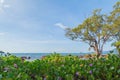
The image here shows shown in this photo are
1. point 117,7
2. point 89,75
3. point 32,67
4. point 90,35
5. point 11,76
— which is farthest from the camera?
point 90,35

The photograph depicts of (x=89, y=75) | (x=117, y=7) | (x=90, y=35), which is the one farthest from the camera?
(x=90, y=35)

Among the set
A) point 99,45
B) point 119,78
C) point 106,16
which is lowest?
point 119,78

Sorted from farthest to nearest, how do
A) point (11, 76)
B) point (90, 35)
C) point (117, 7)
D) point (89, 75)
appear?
point (90, 35), point (117, 7), point (89, 75), point (11, 76)

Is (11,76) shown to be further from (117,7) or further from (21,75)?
(117,7)

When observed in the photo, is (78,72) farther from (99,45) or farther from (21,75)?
(99,45)

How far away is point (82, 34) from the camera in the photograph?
56000 mm

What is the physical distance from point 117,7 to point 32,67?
48.4 m

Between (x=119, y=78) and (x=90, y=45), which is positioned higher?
(x=90, y=45)

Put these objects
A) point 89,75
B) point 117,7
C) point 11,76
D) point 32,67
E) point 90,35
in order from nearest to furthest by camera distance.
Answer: point 11,76
point 89,75
point 32,67
point 117,7
point 90,35

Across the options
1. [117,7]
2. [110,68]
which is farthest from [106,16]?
[110,68]

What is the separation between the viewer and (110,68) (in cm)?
558

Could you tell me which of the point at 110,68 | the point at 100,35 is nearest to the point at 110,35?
the point at 100,35

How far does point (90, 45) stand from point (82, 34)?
8.32 ft

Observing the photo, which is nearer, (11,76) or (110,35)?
(11,76)
